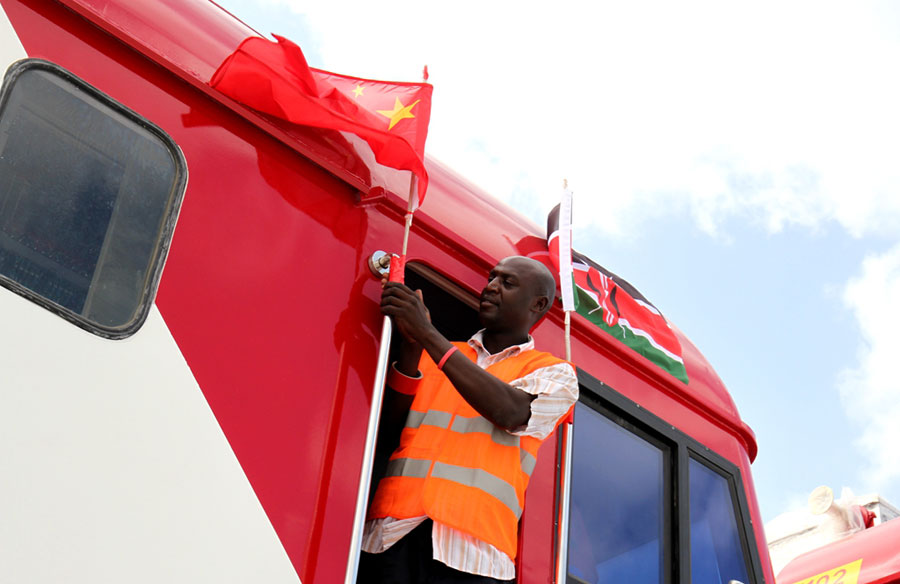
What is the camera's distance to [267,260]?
102 inches

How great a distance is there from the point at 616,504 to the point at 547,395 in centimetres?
77

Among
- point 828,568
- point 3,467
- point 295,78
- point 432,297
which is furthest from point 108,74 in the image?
point 828,568

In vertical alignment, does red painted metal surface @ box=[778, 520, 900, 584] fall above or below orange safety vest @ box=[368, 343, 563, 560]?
above

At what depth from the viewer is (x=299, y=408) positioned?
254 cm

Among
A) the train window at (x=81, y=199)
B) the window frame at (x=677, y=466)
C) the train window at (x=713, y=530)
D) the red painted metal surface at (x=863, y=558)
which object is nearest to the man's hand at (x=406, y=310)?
the train window at (x=81, y=199)

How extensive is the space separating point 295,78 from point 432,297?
85 cm

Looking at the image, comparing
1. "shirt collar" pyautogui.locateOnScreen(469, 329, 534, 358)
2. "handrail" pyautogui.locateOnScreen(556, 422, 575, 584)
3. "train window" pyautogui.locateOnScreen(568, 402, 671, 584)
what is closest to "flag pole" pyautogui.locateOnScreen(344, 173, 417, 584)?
"shirt collar" pyautogui.locateOnScreen(469, 329, 534, 358)

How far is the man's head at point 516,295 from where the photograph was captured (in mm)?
3199

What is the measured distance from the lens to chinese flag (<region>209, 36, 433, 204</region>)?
8.84 feet

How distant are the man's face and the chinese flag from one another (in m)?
0.39

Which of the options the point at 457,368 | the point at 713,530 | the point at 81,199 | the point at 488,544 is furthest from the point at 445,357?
the point at 713,530

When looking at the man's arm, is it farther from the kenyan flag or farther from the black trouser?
the kenyan flag

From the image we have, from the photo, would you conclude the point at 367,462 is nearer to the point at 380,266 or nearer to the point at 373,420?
the point at 373,420

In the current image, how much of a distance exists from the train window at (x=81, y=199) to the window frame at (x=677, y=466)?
4.99ft
